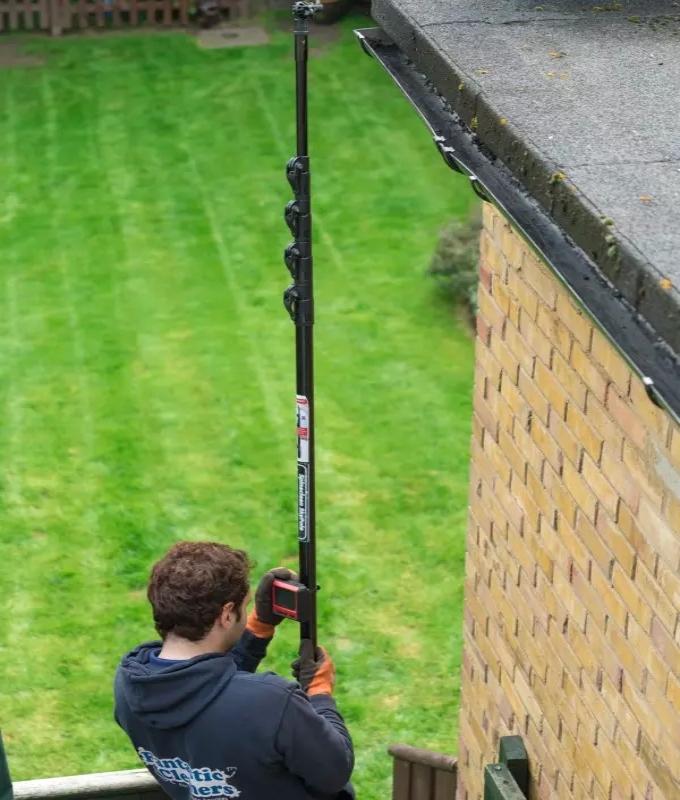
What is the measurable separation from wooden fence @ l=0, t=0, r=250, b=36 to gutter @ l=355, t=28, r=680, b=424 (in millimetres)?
15527

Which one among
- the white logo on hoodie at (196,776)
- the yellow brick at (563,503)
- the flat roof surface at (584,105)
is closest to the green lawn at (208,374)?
the white logo on hoodie at (196,776)

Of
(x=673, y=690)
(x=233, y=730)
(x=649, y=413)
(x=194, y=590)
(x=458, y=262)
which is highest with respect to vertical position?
(x=649, y=413)

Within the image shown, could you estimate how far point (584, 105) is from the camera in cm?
346

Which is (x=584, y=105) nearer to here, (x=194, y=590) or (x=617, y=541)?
(x=617, y=541)

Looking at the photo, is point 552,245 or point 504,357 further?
point 504,357

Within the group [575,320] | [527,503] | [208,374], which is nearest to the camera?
[575,320]

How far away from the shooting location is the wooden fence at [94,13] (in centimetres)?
1866

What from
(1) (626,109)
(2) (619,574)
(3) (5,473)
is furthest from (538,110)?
(3) (5,473)

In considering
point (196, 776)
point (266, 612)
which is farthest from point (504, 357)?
point (196, 776)

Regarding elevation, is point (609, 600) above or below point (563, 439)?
below

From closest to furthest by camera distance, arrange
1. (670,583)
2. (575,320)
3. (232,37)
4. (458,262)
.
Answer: (670,583) → (575,320) → (458,262) → (232,37)

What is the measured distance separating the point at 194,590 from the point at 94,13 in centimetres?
1667

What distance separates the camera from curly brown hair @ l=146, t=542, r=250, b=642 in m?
3.75

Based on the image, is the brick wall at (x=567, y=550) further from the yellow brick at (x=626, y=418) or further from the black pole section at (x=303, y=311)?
the black pole section at (x=303, y=311)
